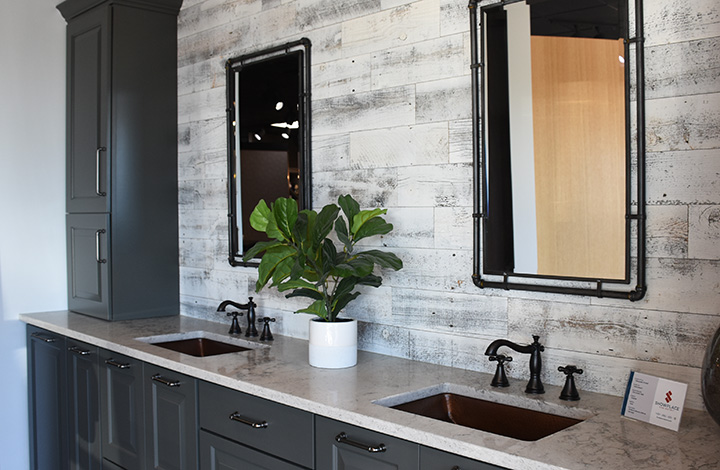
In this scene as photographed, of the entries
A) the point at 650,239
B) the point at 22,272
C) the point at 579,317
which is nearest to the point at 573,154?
the point at 650,239

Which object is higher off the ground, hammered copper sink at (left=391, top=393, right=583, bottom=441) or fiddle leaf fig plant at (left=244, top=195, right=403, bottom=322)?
fiddle leaf fig plant at (left=244, top=195, right=403, bottom=322)

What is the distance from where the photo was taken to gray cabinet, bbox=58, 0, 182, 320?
11.2 feet

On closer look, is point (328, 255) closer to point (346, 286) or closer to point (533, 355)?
point (346, 286)

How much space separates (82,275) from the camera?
3600 millimetres

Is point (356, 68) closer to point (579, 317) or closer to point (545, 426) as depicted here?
point (579, 317)

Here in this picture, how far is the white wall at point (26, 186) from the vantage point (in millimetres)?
3521

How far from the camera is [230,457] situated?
224 cm

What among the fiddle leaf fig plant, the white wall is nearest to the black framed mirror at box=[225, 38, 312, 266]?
the fiddle leaf fig plant

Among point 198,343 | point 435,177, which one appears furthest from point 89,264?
point 435,177

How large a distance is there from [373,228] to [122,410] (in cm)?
140

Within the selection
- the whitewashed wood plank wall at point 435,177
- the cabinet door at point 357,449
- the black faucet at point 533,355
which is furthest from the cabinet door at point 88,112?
the black faucet at point 533,355

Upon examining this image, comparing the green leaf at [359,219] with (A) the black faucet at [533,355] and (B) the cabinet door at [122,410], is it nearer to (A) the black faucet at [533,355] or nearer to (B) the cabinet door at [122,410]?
(A) the black faucet at [533,355]

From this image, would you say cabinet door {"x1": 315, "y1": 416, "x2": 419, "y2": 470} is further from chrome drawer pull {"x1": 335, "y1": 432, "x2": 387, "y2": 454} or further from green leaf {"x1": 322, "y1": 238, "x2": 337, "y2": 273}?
green leaf {"x1": 322, "y1": 238, "x2": 337, "y2": 273}

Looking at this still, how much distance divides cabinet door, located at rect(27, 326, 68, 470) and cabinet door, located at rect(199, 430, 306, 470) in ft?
4.17
